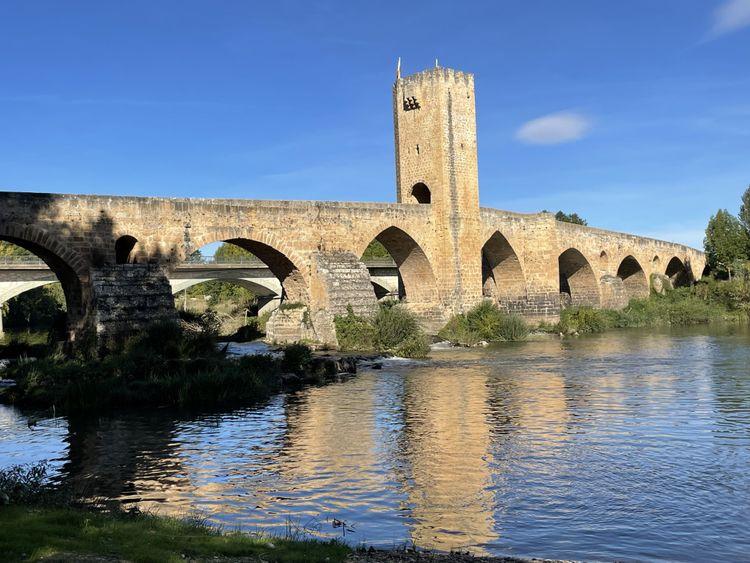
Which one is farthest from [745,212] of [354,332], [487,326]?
[354,332]

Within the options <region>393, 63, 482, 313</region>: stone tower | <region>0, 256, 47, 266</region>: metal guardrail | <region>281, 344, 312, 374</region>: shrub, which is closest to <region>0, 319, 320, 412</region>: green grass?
<region>281, 344, 312, 374</region>: shrub

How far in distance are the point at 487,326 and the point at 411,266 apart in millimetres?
4071

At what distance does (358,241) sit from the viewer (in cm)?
2664

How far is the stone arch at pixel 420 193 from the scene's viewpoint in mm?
30494

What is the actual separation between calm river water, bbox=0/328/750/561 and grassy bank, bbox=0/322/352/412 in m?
0.86

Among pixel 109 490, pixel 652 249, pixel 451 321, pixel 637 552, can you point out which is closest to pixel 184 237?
pixel 451 321

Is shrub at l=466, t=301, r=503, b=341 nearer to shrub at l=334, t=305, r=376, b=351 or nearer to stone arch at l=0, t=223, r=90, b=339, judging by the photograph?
shrub at l=334, t=305, r=376, b=351

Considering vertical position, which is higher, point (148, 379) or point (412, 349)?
point (412, 349)

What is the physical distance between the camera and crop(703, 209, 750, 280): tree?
1994 inches

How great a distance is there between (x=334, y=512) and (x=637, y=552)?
8.97 ft

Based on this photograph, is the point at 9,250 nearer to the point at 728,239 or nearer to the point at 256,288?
the point at 256,288

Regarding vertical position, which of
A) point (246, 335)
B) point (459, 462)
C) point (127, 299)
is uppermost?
point (127, 299)

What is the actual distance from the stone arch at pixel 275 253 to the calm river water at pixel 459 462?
8.66 m

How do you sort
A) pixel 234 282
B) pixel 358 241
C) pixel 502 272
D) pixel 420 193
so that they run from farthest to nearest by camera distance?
pixel 234 282, pixel 502 272, pixel 420 193, pixel 358 241
